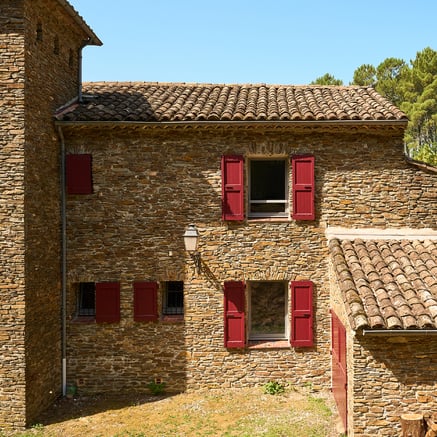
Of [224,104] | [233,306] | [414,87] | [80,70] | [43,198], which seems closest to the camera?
[43,198]

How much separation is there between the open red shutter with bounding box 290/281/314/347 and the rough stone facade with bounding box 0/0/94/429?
5.77 metres

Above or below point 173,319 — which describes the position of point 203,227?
above

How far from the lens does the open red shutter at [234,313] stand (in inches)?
424

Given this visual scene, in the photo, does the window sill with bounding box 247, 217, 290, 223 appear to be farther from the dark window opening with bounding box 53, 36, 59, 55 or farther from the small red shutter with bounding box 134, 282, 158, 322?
the dark window opening with bounding box 53, 36, 59, 55

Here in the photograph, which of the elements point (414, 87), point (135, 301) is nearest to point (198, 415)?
point (135, 301)

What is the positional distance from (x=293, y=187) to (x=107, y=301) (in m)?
5.32

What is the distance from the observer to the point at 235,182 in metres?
10.7

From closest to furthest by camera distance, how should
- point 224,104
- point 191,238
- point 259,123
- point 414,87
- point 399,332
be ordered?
point 399,332, point 191,238, point 259,123, point 224,104, point 414,87

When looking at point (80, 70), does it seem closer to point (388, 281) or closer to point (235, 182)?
point (235, 182)

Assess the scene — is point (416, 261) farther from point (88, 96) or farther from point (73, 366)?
point (88, 96)

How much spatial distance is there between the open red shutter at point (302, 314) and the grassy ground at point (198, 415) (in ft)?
4.04

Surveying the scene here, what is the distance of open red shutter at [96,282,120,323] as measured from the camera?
1078 centimetres

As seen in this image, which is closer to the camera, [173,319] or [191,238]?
[191,238]

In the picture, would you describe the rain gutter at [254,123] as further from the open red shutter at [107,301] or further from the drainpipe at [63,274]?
the open red shutter at [107,301]
